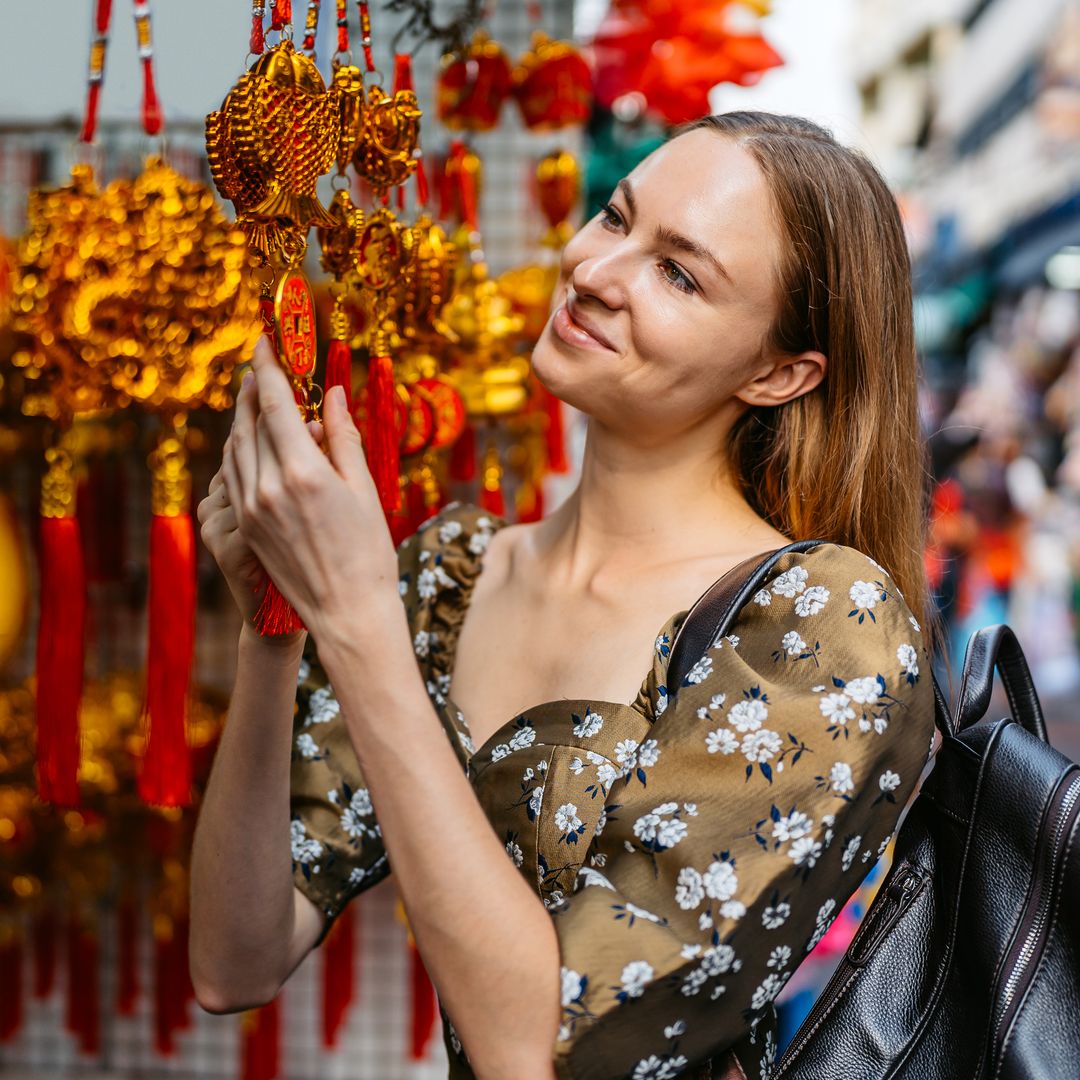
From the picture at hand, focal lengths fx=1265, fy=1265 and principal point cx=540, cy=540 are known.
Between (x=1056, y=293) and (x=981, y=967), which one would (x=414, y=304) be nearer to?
(x=981, y=967)

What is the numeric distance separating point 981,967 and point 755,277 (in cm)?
56

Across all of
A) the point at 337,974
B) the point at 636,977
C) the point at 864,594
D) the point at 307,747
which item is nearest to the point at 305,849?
the point at 307,747

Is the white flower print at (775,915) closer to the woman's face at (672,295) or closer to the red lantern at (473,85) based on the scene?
the woman's face at (672,295)

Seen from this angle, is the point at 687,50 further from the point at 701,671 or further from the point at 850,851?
the point at 850,851

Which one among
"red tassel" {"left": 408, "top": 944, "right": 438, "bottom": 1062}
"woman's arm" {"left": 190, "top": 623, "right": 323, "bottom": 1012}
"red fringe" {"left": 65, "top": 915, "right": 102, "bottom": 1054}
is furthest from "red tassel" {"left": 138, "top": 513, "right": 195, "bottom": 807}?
"red fringe" {"left": 65, "top": 915, "right": 102, "bottom": 1054}

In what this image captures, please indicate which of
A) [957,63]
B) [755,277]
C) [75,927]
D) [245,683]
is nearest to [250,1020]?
[75,927]

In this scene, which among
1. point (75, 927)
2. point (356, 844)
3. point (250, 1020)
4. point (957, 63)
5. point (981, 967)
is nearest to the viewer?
point (981, 967)

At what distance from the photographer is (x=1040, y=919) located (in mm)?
871

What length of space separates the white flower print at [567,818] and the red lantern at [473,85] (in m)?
0.98

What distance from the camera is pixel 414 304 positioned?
1.22 meters

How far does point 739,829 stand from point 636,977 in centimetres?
12

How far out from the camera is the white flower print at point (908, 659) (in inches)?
35.4

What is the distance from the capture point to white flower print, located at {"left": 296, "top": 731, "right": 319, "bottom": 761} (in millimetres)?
1180

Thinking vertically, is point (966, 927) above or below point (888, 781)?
below
